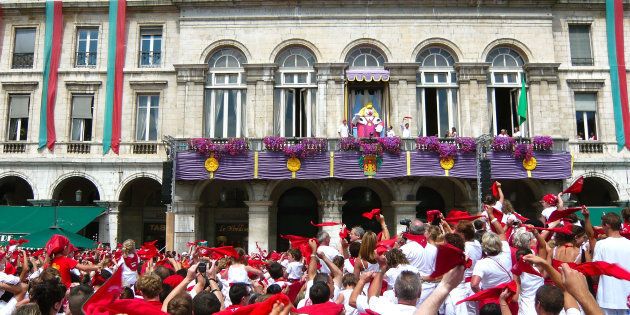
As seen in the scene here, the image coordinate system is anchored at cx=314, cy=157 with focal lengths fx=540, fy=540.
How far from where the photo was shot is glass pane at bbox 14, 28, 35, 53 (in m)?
28.0

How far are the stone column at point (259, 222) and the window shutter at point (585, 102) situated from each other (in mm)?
16051

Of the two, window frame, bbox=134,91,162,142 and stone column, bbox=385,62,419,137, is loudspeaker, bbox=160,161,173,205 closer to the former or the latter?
window frame, bbox=134,91,162,142

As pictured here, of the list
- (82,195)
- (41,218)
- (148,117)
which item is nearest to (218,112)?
(148,117)

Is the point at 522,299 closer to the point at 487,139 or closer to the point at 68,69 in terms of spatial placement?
the point at 487,139

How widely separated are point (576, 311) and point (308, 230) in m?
23.0

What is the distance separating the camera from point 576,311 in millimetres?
4785

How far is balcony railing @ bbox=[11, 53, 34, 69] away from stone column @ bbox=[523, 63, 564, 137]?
82.0ft

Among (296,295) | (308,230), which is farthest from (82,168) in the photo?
(296,295)

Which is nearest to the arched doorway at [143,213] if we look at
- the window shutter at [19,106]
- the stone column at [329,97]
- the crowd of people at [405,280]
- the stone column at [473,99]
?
the window shutter at [19,106]

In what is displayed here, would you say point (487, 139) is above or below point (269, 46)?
below

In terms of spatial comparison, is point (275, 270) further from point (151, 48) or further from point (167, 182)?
point (151, 48)

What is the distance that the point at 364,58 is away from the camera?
26.7m

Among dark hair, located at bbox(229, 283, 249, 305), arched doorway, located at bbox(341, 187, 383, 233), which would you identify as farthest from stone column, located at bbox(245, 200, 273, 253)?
dark hair, located at bbox(229, 283, 249, 305)

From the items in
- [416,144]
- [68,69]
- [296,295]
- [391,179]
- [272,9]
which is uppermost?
[272,9]
